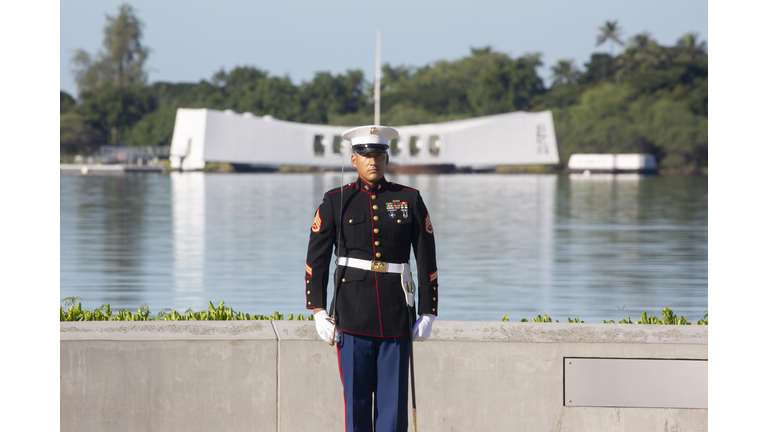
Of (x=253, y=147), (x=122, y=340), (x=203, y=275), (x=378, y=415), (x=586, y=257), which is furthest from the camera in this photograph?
(x=253, y=147)

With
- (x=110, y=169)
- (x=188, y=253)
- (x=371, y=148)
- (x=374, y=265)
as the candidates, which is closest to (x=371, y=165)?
(x=371, y=148)

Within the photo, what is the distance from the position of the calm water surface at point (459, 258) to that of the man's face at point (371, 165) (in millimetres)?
4978

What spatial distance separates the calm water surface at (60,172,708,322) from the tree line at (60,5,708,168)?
4297 cm

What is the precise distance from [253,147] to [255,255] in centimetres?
4845

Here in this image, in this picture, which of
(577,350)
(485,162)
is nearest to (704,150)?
(485,162)

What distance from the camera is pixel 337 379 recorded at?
12.0 ft

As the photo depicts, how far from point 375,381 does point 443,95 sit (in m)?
77.1

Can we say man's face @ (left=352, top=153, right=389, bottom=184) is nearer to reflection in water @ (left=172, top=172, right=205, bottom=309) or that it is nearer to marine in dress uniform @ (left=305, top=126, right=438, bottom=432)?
marine in dress uniform @ (left=305, top=126, right=438, bottom=432)

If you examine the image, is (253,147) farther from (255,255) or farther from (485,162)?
(255,255)

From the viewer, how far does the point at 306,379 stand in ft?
12.0

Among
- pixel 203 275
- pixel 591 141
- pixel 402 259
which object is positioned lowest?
pixel 203 275

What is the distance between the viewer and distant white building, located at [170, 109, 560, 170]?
58875mm

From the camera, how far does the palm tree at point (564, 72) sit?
82062 mm

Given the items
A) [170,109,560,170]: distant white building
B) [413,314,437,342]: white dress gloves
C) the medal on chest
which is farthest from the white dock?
[413,314,437,342]: white dress gloves
